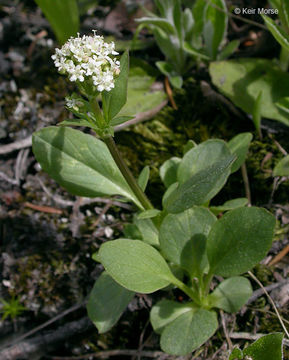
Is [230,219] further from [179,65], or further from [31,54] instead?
[31,54]

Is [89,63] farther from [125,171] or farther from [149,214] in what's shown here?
[149,214]

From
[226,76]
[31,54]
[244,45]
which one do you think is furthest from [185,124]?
[31,54]

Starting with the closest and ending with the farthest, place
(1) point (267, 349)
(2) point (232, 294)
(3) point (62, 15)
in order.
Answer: (1) point (267, 349)
(2) point (232, 294)
(3) point (62, 15)

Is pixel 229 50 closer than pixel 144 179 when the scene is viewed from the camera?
No

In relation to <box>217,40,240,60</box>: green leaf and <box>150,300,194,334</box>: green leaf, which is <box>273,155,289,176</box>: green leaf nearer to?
<box>150,300,194,334</box>: green leaf

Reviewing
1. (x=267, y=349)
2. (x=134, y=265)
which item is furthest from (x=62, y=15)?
(x=267, y=349)

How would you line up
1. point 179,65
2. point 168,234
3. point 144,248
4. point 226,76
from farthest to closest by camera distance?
1. point 179,65
2. point 226,76
3. point 168,234
4. point 144,248

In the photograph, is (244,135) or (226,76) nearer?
(244,135)
